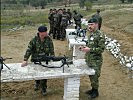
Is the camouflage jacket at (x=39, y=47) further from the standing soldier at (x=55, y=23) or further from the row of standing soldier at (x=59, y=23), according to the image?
the standing soldier at (x=55, y=23)

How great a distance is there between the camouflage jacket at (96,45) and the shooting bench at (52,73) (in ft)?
0.90

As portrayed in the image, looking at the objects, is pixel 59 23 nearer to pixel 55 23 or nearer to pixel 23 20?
pixel 55 23

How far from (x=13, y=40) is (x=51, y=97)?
27.7 ft

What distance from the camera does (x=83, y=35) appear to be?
39.3 feet

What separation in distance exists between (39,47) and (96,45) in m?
1.33

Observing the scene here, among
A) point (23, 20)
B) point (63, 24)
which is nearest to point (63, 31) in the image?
point (63, 24)

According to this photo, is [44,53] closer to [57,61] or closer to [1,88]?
[57,61]

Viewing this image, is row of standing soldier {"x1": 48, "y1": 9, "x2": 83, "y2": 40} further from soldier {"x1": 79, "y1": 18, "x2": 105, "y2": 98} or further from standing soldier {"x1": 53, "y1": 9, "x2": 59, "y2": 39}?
soldier {"x1": 79, "y1": 18, "x2": 105, "y2": 98}

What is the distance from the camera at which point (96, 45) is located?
690cm

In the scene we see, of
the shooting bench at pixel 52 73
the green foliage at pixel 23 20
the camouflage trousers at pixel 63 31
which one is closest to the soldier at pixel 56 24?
the camouflage trousers at pixel 63 31

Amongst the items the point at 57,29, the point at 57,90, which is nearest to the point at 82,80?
the point at 57,90

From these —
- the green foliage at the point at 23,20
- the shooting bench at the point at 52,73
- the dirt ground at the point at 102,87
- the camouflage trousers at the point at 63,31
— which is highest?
the shooting bench at the point at 52,73

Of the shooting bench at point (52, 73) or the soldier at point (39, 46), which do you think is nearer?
the shooting bench at point (52, 73)

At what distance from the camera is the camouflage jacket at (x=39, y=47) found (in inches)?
279
